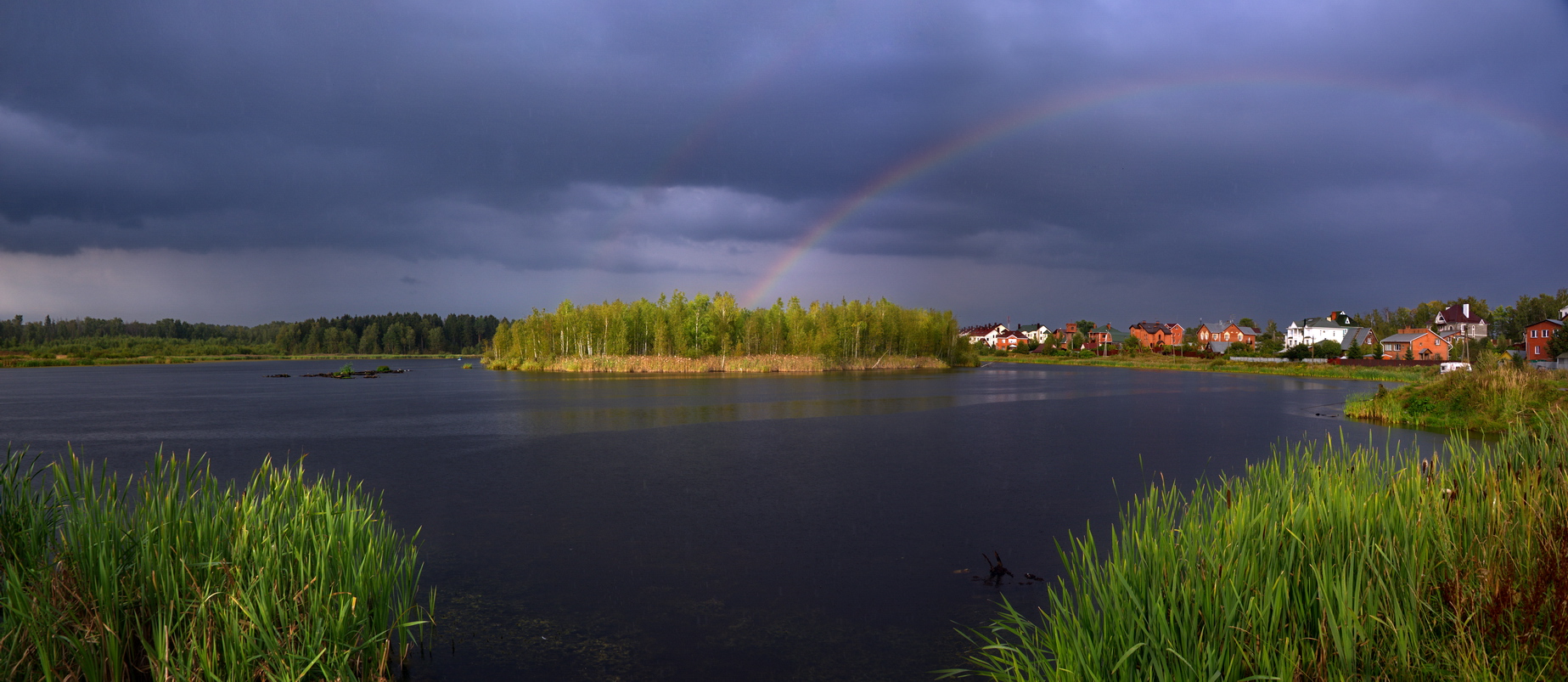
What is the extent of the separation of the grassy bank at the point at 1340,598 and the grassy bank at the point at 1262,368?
92.0 ft

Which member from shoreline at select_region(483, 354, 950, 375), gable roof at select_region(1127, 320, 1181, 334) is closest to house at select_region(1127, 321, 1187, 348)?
gable roof at select_region(1127, 320, 1181, 334)

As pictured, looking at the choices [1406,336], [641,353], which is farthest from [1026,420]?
[1406,336]

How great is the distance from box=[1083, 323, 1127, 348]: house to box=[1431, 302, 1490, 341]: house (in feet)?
143

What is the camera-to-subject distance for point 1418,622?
163 inches

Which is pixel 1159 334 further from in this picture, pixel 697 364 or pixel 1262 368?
pixel 697 364

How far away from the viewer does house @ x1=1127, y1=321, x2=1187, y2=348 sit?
143m

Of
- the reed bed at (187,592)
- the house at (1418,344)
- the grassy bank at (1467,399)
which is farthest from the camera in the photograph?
the house at (1418,344)

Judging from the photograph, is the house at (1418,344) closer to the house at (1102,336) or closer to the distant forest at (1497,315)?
the distant forest at (1497,315)

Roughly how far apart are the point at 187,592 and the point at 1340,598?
6589 mm

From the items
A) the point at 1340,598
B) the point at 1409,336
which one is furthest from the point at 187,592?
the point at 1409,336

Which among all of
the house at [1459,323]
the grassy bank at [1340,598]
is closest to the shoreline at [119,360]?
the grassy bank at [1340,598]

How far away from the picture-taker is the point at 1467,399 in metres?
22.7

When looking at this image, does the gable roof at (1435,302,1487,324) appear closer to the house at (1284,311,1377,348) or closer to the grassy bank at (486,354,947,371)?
the house at (1284,311,1377,348)

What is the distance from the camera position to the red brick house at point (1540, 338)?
67.1 meters
